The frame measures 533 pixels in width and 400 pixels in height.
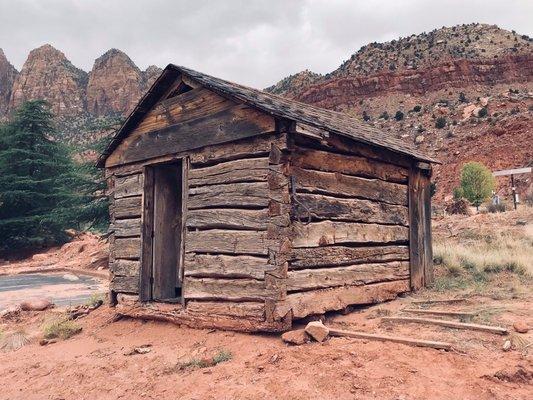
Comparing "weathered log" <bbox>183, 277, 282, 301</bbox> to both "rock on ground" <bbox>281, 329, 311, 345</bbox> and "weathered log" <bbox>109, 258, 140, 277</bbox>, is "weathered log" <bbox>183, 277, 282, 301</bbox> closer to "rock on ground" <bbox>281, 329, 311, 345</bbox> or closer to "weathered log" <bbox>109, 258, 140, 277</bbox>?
"rock on ground" <bbox>281, 329, 311, 345</bbox>

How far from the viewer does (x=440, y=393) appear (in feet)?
11.8

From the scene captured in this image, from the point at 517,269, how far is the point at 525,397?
6.14 meters

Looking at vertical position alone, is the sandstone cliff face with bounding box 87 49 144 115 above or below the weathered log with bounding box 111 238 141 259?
above

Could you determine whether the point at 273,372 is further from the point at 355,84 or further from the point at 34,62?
the point at 34,62

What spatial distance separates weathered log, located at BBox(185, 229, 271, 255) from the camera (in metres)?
5.58

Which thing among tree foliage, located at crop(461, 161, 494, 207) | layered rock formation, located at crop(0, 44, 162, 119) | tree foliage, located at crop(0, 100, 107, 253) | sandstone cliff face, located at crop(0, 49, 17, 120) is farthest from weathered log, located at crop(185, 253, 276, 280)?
sandstone cliff face, located at crop(0, 49, 17, 120)

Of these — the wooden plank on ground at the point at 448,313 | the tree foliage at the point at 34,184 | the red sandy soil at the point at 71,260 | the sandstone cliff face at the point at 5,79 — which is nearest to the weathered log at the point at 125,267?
the wooden plank on ground at the point at 448,313

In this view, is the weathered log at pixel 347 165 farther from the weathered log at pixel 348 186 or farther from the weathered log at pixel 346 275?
the weathered log at pixel 346 275

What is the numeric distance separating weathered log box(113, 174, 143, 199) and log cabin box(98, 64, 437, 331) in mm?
28

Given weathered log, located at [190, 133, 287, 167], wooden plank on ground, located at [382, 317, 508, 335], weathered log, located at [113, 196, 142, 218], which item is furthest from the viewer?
weathered log, located at [113, 196, 142, 218]

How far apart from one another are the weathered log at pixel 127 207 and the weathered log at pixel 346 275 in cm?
308

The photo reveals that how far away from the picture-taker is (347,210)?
21.1ft

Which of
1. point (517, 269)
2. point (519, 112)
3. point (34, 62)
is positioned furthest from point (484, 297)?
point (34, 62)

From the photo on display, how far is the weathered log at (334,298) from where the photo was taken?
5422mm
